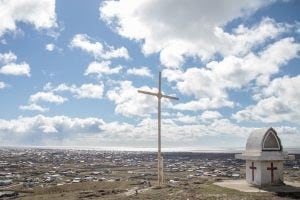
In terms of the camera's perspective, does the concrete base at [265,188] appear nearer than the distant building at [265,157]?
Yes

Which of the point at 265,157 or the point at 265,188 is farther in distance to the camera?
the point at 265,157

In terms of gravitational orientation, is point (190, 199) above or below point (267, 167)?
below

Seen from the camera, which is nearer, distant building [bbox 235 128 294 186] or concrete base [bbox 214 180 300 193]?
concrete base [bbox 214 180 300 193]

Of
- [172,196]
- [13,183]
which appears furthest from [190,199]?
[13,183]

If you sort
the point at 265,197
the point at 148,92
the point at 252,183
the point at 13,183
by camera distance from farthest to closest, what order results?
the point at 13,183 → the point at 148,92 → the point at 252,183 → the point at 265,197

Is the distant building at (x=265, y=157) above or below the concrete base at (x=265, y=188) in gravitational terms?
above

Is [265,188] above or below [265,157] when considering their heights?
below

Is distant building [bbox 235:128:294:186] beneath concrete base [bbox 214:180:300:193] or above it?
above

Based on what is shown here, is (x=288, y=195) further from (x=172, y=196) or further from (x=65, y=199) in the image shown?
(x=65, y=199)
